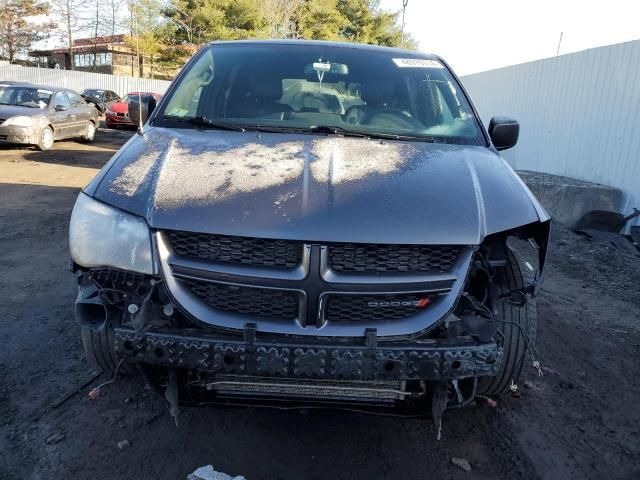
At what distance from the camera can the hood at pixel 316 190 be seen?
7.15 feet

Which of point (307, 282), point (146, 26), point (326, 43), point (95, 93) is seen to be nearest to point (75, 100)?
point (95, 93)

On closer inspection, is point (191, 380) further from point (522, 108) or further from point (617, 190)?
point (522, 108)

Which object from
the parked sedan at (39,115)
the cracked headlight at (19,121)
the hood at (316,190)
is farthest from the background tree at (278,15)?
the hood at (316,190)

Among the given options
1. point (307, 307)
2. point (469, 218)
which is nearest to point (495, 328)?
point (469, 218)

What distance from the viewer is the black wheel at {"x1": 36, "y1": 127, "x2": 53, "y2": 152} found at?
42.8 ft

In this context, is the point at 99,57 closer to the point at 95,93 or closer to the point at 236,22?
the point at 236,22

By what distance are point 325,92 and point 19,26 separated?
4483 cm

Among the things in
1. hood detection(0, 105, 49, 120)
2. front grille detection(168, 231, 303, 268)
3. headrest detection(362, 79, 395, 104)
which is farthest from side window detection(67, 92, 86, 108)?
front grille detection(168, 231, 303, 268)

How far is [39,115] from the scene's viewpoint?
1288 centimetres

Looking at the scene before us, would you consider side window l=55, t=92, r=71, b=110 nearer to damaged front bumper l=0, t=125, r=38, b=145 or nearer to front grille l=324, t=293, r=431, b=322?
damaged front bumper l=0, t=125, r=38, b=145

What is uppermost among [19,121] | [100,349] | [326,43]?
[326,43]

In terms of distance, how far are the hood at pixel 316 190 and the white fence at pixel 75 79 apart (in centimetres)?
2896

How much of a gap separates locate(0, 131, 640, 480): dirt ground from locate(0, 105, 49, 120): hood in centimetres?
989

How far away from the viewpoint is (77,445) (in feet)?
8.67
